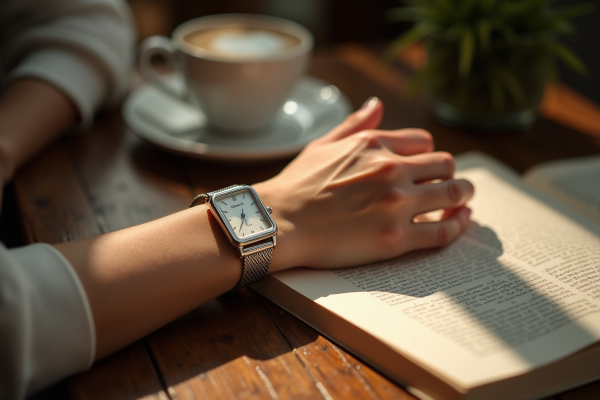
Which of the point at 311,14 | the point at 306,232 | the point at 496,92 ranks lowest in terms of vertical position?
the point at 311,14

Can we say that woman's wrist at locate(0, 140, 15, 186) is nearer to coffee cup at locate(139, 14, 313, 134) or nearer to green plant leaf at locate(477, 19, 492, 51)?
coffee cup at locate(139, 14, 313, 134)

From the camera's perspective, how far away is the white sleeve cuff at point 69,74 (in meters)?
0.85

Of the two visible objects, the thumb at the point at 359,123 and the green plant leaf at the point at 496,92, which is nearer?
the thumb at the point at 359,123

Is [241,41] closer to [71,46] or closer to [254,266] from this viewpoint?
[71,46]

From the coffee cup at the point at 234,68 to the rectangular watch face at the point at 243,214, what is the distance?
304mm

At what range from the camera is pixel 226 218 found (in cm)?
55

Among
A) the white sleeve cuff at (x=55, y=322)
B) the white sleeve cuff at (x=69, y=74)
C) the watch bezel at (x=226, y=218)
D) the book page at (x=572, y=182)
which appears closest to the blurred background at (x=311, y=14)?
the white sleeve cuff at (x=69, y=74)

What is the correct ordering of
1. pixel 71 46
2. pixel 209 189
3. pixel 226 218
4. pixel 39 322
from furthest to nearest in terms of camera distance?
pixel 71 46 < pixel 209 189 < pixel 226 218 < pixel 39 322

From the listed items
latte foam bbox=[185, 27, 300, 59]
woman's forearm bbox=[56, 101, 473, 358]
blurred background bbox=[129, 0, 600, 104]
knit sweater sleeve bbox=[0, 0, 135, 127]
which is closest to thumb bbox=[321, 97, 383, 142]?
woman's forearm bbox=[56, 101, 473, 358]

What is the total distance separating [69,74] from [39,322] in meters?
0.56

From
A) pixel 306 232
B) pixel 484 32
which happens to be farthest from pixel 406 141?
pixel 484 32

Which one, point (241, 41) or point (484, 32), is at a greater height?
point (484, 32)

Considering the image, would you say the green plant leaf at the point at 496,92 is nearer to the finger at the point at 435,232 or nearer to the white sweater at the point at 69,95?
the finger at the point at 435,232

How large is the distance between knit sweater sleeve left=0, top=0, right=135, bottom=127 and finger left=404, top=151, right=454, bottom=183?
57 cm
